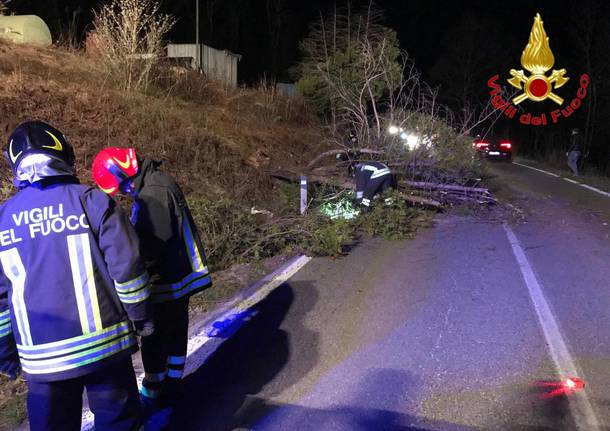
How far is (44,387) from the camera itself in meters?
2.24

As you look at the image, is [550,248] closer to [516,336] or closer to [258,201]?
[516,336]

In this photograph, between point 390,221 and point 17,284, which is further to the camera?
point 390,221

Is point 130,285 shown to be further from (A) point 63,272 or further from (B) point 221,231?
(B) point 221,231

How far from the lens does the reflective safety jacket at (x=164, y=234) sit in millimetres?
3090

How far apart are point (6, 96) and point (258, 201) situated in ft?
15.6

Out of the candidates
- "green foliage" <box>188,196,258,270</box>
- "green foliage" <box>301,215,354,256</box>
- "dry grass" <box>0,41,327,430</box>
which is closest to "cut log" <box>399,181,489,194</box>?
"dry grass" <box>0,41,327,430</box>

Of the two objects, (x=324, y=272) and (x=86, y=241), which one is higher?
(x=86, y=241)

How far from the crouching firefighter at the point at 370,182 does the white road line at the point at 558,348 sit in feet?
9.73

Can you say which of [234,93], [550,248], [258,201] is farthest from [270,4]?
[550,248]

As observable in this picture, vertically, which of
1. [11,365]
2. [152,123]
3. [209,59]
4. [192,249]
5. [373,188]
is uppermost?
[209,59]

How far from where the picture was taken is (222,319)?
479cm

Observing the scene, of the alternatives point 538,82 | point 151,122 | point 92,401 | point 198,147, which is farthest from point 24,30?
point 538,82

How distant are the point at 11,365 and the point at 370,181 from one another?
7.36 meters

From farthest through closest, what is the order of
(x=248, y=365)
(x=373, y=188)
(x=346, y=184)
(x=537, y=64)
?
(x=537, y=64) → (x=346, y=184) → (x=373, y=188) → (x=248, y=365)
